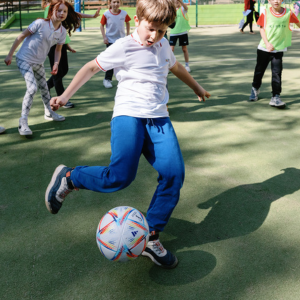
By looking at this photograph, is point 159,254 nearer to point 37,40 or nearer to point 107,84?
point 37,40

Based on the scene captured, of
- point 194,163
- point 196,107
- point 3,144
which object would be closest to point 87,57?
point 196,107

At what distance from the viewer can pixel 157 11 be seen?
2422mm

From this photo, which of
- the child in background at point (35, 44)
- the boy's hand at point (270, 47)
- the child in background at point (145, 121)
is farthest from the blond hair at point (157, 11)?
the boy's hand at point (270, 47)

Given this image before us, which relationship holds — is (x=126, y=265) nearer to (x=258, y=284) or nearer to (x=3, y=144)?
(x=258, y=284)

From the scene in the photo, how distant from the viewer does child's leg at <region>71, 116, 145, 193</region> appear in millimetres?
2551

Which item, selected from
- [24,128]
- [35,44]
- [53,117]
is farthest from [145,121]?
[53,117]

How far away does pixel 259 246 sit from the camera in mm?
2730

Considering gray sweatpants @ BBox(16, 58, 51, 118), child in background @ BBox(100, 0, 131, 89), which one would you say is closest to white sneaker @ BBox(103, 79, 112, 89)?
child in background @ BBox(100, 0, 131, 89)

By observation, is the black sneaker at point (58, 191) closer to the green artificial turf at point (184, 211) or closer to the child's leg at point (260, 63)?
the green artificial turf at point (184, 211)

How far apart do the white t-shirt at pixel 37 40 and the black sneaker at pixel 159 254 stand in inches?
132

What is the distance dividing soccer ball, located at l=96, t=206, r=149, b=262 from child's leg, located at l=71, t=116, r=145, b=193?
9.2 inches

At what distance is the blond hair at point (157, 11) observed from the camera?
2430mm

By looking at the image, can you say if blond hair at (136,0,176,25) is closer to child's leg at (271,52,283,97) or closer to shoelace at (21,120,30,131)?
shoelace at (21,120,30,131)

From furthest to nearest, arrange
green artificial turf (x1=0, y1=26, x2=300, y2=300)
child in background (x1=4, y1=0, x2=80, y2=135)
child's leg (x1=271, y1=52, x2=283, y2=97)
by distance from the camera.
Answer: child's leg (x1=271, y1=52, x2=283, y2=97) → child in background (x1=4, y1=0, x2=80, y2=135) → green artificial turf (x1=0, y1=26, x2=300, y2=300)
